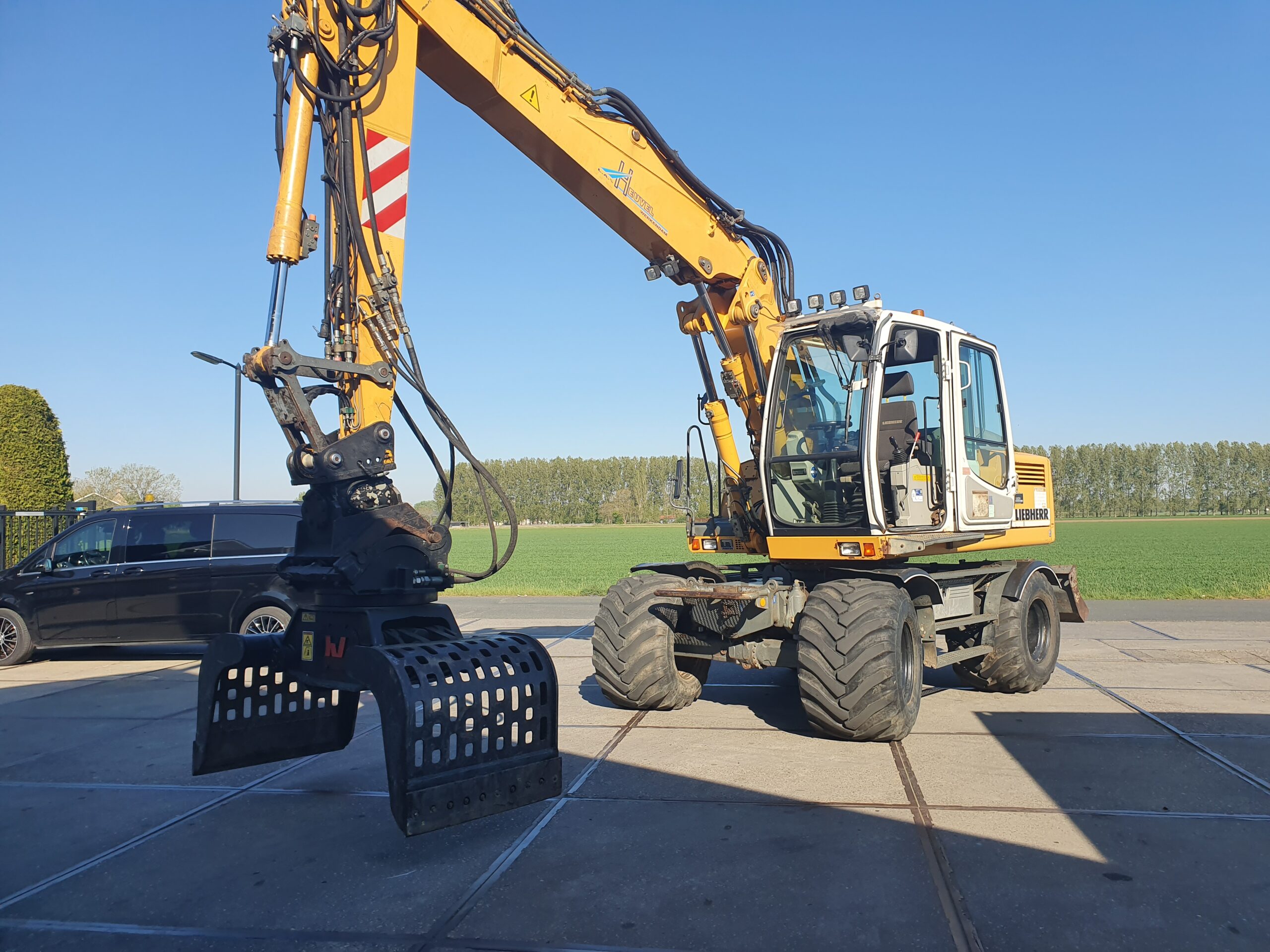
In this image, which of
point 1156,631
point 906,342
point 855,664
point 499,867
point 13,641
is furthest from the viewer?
point 1156,631

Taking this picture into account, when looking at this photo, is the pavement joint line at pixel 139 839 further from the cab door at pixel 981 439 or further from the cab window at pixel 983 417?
the cab window at pixel 983 417

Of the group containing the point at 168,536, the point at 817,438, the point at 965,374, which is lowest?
the point at 168,536

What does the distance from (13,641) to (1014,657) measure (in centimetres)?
1098

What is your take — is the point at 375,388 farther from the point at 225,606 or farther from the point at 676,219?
the point at 225,606

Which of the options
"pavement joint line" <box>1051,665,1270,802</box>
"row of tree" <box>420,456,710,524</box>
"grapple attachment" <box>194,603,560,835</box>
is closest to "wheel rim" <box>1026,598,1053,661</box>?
"pavement joint line" <box>1051,665,1270,802</box>

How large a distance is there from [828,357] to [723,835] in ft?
13.2

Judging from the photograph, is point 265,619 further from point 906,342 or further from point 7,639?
point 906,342

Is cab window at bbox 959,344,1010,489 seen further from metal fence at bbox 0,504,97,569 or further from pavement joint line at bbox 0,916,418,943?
metal fence at bbox 0,504,97,569

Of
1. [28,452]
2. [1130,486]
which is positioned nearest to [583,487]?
[1130,486]

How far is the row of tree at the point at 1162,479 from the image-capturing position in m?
98.6

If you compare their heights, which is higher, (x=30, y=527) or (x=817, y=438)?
(x=817, y=438)

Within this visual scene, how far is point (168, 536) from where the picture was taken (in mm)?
10836

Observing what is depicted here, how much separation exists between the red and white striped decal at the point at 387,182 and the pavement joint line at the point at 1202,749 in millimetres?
5791

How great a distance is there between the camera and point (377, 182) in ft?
16.7
